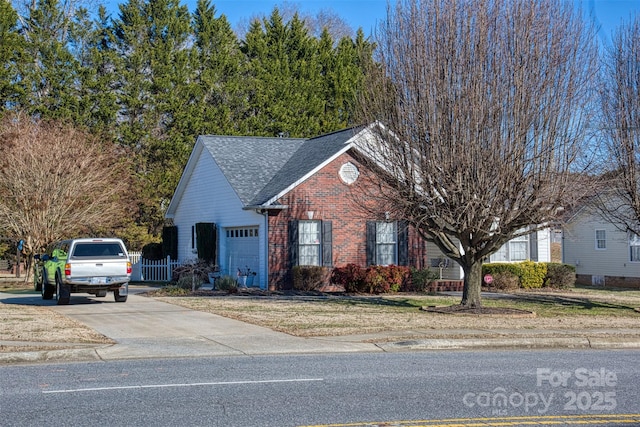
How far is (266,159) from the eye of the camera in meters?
33.0

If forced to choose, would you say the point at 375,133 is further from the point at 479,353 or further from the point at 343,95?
the point at 343,95

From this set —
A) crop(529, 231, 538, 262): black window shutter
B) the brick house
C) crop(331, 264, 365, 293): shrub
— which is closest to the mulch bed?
crop(331, 264, 365, 293): shrub

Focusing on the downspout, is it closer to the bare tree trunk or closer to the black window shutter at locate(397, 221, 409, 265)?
the black window shutter at locate(397, 221, 409, 265)

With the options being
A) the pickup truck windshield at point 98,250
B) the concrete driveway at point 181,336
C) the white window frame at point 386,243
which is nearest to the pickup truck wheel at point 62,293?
the concrete driveway at point 181,336

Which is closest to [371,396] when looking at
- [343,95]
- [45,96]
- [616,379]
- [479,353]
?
[616,379]

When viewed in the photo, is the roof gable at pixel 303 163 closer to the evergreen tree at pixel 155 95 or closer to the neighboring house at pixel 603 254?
the neighboring house at pixel 603 254

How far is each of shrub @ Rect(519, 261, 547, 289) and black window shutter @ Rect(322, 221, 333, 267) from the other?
7475 mm

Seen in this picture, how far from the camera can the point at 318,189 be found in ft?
95.5

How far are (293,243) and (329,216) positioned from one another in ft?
5.50

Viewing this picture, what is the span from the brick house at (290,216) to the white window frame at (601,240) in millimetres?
9614

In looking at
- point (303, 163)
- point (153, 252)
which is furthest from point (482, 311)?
point (153, 252)

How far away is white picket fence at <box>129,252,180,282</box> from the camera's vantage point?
35.0m

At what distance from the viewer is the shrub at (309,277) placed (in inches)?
1103

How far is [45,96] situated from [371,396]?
3902 centimetres
